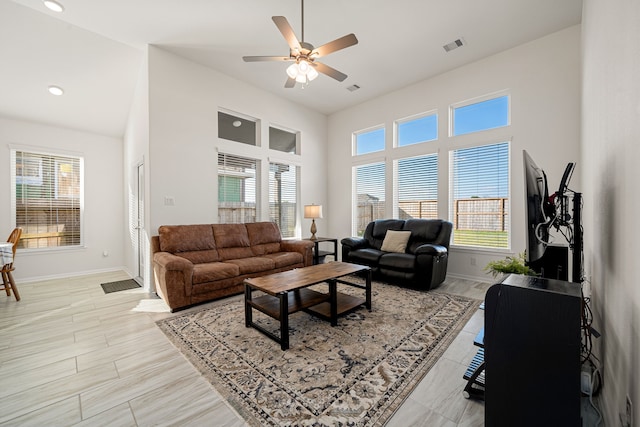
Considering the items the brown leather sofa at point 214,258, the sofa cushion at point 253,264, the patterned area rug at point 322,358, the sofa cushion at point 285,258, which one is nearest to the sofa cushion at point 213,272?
the brown leather sofa at point 214,258

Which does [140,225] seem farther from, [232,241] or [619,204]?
[619,204]

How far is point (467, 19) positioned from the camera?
3275mm

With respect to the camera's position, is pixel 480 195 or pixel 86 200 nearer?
pixel 480 195

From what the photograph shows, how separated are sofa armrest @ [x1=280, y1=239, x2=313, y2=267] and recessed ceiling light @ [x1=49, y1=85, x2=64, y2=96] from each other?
409 cm

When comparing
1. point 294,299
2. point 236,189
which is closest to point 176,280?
point 294,299

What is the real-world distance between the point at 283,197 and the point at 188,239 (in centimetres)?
223

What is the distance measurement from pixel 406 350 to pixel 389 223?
2.88 meters

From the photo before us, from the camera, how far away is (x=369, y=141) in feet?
19.0

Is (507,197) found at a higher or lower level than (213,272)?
higher

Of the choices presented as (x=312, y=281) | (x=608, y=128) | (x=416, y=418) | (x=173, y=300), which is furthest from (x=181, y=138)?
(x=608, y=128)

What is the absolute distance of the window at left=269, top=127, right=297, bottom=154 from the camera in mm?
5379

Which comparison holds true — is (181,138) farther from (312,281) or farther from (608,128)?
(608,128)

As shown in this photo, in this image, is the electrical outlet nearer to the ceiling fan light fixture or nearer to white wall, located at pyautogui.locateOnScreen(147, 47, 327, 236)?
the ceiling fan light fixture

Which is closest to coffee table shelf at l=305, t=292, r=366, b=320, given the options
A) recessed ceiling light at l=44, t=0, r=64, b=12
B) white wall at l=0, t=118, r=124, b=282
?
recessed ceiling light at l=44, t=0, r=64, b=12
